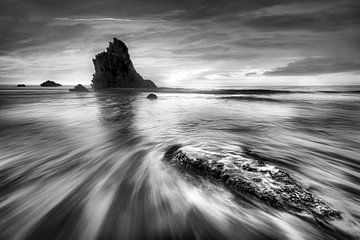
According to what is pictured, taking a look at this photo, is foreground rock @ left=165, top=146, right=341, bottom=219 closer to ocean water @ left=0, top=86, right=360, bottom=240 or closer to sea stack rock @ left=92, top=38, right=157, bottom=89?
ocean water @ left=0, top=86, right=360, bottom=240

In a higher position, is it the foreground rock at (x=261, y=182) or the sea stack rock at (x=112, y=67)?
the sea stack rock at (x=112, y=67)

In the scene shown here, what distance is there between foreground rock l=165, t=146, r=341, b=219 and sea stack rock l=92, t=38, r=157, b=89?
2132 inches

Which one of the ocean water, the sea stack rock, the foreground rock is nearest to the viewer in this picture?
the ocean water

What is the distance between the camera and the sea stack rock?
51719 mm

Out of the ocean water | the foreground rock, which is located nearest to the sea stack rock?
the ocean water

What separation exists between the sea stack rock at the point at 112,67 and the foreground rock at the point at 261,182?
54148 mm

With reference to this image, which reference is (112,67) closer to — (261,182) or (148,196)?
(148,196)

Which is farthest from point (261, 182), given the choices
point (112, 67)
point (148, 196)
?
point (112, 67)

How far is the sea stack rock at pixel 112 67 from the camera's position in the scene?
51.7 metres

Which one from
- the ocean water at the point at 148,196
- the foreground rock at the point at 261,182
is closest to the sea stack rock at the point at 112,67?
the ocean water at the point at 148,196

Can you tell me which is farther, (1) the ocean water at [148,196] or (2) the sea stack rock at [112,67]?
(2) the sea stack rock at [112,67]

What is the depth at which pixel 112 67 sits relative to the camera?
51938mm

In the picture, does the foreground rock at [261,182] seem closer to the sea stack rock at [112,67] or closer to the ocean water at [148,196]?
the ocean water at [148,196]

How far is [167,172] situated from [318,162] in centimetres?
316
